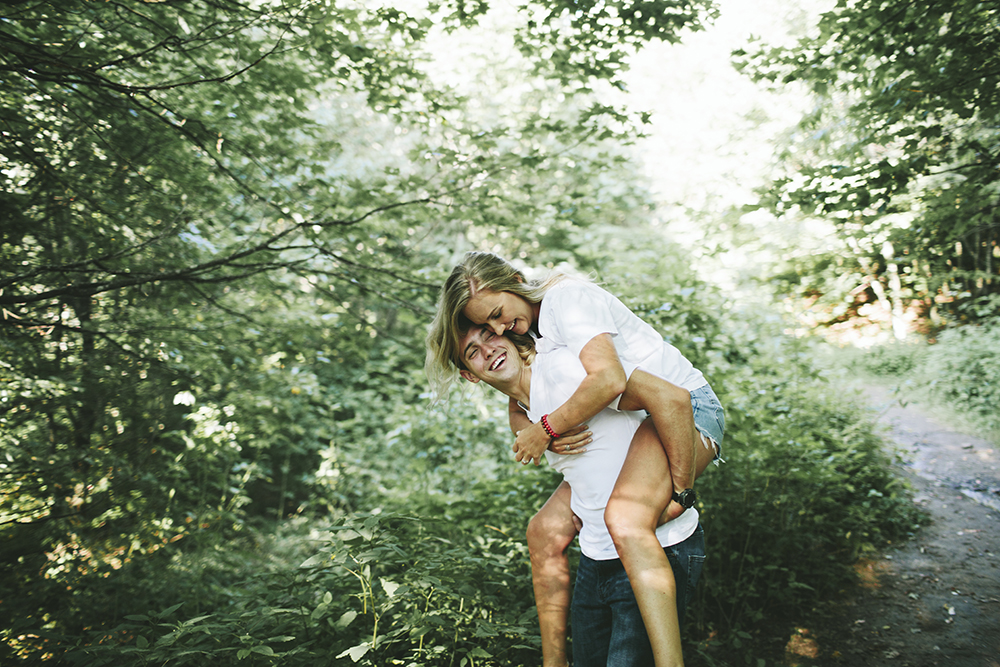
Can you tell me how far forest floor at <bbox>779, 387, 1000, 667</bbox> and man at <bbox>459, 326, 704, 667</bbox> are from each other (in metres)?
1.86

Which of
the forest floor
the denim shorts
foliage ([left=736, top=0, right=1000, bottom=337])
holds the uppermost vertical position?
foliage ([left=736, top=0, right=1000, bottom=337])

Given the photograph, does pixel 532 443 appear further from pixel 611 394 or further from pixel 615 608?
pixel 615 608

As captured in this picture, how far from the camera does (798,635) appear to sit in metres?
3.12

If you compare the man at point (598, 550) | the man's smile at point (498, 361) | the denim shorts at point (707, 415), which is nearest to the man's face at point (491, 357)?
the man's smile at point (498, 361)

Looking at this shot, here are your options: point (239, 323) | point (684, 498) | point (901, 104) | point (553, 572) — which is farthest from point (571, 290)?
point (239, 323)

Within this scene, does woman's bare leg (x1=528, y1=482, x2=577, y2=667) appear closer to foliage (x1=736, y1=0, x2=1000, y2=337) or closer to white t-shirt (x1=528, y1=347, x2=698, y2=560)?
white t-shirt (x1=528, y1=347, x2=698, y2=560)

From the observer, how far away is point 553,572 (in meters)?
1.82

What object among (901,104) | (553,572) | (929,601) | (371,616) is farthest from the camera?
(929,601)

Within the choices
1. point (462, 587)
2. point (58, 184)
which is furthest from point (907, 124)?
point (58, 184)

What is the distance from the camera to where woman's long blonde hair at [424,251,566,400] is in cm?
191

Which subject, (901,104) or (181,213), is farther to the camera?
(901,104)

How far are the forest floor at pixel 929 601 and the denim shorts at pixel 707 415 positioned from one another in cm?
194

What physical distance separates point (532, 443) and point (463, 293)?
571 mm

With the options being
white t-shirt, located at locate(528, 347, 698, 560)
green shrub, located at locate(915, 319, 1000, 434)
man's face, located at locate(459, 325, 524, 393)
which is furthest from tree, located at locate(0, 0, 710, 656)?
green shrub, located at locate(915, 319, 1000, 434)
